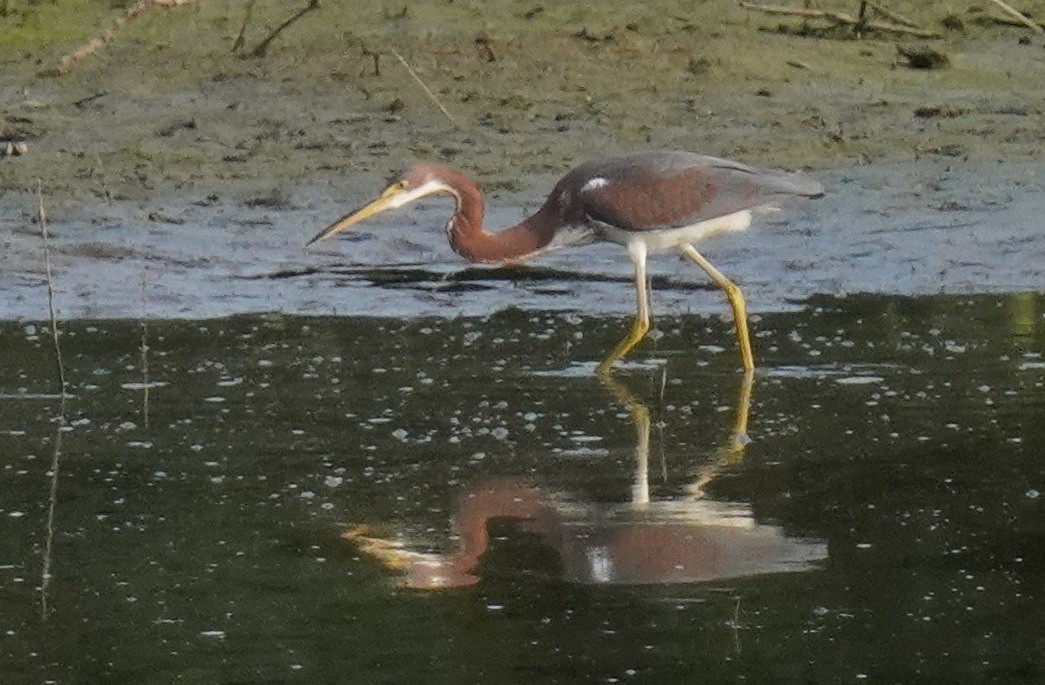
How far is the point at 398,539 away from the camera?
5547 millimetres

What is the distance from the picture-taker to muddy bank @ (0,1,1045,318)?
9414 mm

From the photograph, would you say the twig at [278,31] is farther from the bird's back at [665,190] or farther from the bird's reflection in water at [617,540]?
the bird's reflection in water at [617,540]

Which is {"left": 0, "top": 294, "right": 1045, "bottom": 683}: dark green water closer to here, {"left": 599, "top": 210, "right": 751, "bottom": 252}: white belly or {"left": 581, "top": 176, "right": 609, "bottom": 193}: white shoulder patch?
{"left": 599, "top": 210, "right": 751, "bottom": 252}: white belly

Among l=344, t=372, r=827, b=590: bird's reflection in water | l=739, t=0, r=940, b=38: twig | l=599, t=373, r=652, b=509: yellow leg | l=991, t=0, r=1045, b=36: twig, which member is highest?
l=991, t=0, r=1045, b=36: twig

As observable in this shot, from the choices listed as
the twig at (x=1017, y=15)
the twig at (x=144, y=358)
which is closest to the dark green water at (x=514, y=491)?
the twig at (x=144, y=358)

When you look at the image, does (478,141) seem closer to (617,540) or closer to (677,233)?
(677,233)

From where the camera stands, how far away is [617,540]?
18.1 ft

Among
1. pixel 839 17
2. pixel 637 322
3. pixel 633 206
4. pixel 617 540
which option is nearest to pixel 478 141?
pixel 839 17

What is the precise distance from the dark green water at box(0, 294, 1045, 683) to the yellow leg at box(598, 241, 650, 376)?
10 cm

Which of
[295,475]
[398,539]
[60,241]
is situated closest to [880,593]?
[398,539]

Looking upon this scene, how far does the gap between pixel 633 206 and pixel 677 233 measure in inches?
10.4

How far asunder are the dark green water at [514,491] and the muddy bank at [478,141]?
0.62m

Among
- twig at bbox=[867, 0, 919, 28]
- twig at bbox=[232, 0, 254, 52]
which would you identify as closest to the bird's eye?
twig at bbox=[232, 0, 254, 52]

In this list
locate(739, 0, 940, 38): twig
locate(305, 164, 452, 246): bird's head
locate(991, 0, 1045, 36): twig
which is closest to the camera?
locate(305, 164, 452, 246): bird's head
